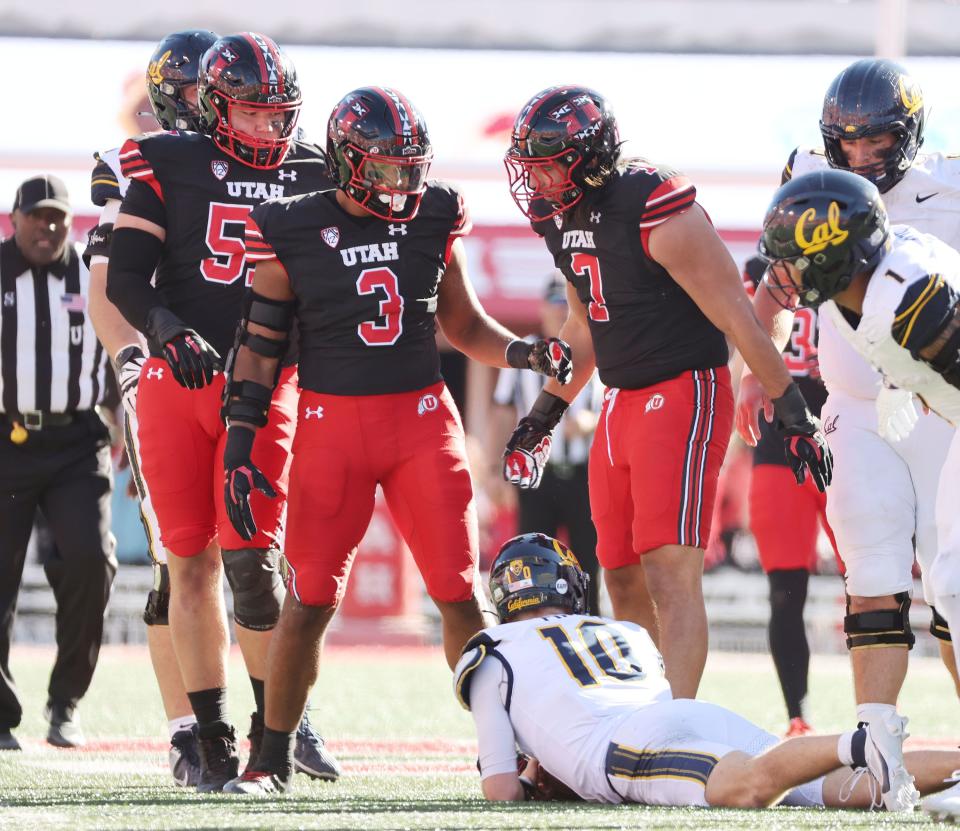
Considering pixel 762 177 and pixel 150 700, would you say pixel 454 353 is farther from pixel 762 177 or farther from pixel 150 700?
pixel 150 700

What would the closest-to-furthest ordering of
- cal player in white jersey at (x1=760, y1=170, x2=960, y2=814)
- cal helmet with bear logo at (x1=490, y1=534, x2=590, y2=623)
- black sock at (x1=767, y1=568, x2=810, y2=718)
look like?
cal player in white jersey at (x1=760, y1=170, x2=960, y2=814) < cal helmet with bear logo at (x1=490, y1=534, x2=590, y2=623) < black sock at (x1=767, y1=568, x2=810, y2=718)

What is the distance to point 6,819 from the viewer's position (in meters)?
3.88

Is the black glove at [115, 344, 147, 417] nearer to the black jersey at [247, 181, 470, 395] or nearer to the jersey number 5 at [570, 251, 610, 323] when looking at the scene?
the black jersey at [247, 181, 470, 395]

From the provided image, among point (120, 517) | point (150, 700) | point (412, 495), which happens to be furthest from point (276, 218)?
point (120, 517)

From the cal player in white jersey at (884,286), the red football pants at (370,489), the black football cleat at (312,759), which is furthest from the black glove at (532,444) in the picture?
the cal player in white jersey at (884,286)

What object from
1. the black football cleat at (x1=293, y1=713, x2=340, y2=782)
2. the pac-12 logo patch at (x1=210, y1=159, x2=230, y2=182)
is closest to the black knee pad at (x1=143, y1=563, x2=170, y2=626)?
the black football cleat at (x1=293, y1=713, x2=340, y2=782)

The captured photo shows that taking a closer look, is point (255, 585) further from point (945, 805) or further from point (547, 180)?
point (945, 805)

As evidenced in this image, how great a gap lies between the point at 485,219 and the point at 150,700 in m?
6.29

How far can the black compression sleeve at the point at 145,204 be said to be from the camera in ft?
16.5

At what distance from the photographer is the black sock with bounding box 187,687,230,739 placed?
16.2ft

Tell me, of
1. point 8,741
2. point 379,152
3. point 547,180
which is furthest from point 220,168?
point 8,741

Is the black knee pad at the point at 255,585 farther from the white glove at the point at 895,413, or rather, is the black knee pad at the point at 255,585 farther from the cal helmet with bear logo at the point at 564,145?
the white glove at the point at 895,413

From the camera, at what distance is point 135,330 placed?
543 centimetres

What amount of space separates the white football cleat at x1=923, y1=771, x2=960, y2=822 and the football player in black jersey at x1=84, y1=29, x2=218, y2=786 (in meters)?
2.41
